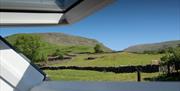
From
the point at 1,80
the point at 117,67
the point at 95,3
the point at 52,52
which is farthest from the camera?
the point at 117,67

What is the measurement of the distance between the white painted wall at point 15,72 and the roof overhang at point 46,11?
0.42 feet

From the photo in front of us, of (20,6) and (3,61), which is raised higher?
(20,6)

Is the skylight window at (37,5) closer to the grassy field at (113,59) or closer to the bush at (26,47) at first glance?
the bush at (26,47)

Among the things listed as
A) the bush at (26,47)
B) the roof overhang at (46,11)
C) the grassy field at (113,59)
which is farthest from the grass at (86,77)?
the grassy field at (113,59)

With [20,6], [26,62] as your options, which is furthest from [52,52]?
[20,6]

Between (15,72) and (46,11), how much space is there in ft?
0.61

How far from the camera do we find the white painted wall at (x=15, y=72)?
786 mm

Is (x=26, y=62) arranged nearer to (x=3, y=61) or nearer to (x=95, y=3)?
(x=3, y=61)

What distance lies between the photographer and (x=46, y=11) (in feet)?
2.47

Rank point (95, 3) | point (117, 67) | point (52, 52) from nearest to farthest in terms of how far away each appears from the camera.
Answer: point (95, 3) < point (52, 52) < point (117, 67)

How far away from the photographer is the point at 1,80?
0.78 meters

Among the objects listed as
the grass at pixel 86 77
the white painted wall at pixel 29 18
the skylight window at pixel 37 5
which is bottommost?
the grass at pixel 86 77

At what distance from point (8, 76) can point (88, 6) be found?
0.92 feet

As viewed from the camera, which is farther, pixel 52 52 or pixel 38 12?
pixel 52 52
